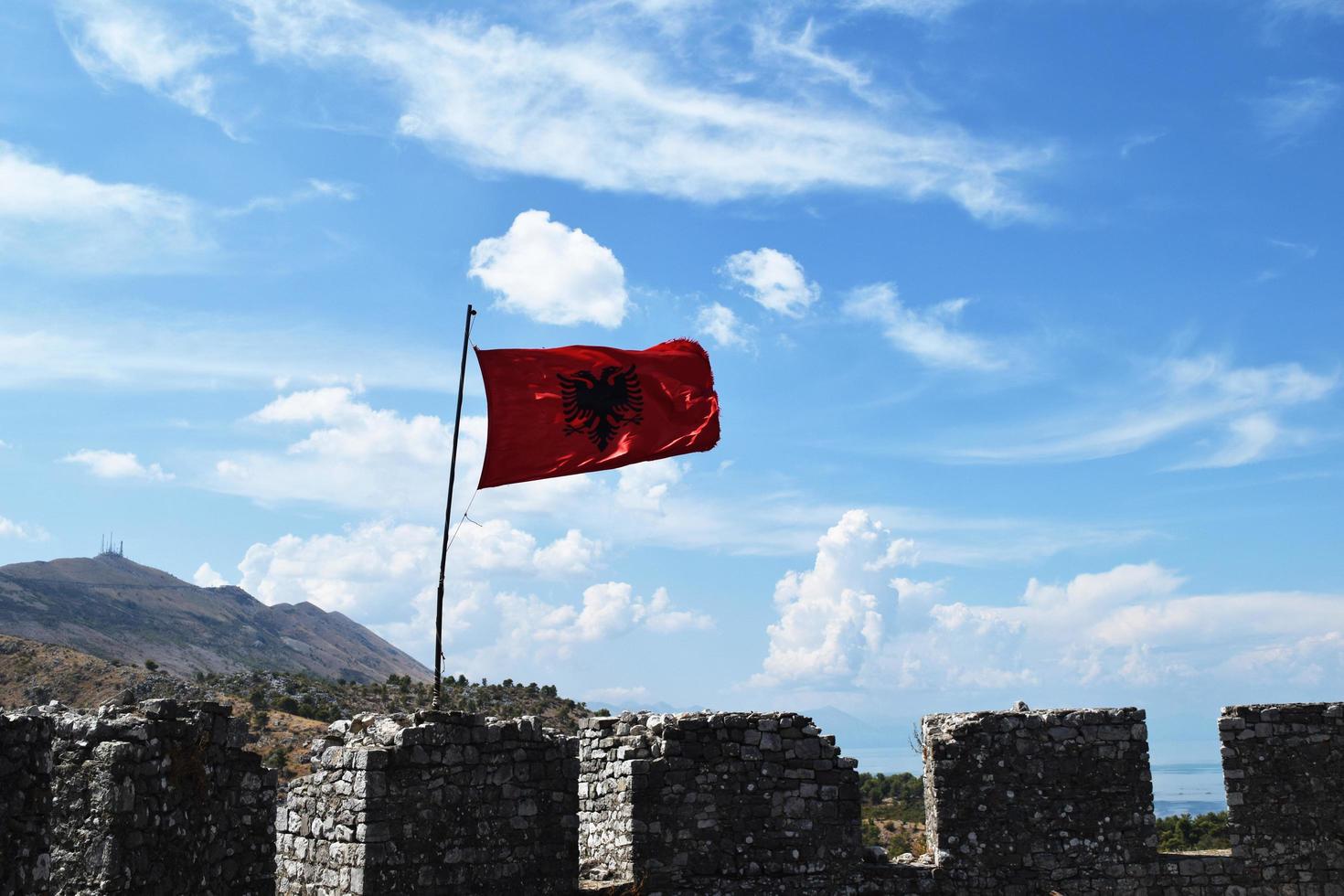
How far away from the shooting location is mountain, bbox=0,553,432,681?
3088 inches

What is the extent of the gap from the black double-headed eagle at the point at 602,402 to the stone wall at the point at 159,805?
475 centimetres

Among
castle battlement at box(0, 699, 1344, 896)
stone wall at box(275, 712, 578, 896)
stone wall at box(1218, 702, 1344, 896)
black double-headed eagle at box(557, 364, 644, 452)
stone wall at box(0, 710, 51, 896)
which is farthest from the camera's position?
black double-headed eagle at box(557, 364, 644, 452)

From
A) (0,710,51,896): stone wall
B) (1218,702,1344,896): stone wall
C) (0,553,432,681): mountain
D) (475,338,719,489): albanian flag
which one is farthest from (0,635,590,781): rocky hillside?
(0,553,432,681): mountain

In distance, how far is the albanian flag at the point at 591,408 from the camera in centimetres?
1180

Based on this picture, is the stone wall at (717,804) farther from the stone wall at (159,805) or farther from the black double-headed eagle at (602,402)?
the stone wall at (159,805)

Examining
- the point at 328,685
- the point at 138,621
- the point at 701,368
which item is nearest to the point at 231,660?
the point at 138,621

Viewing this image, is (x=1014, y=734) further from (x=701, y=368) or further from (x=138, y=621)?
(x=138, y=621)

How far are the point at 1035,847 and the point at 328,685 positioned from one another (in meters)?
32.9

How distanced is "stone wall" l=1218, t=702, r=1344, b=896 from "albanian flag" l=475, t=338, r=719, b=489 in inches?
255

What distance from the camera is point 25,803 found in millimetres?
5629

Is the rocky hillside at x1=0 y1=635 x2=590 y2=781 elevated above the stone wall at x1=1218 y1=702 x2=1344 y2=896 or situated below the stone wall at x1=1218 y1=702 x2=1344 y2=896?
above

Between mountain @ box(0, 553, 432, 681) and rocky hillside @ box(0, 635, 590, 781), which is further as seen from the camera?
mountain @ box(0, 553, 432, 681)

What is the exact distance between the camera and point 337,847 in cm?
930

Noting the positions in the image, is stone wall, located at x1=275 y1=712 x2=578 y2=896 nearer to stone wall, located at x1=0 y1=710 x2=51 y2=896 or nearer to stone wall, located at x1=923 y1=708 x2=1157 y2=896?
stone wall, located at x1=0 y1=710 x2=51 y2=896
